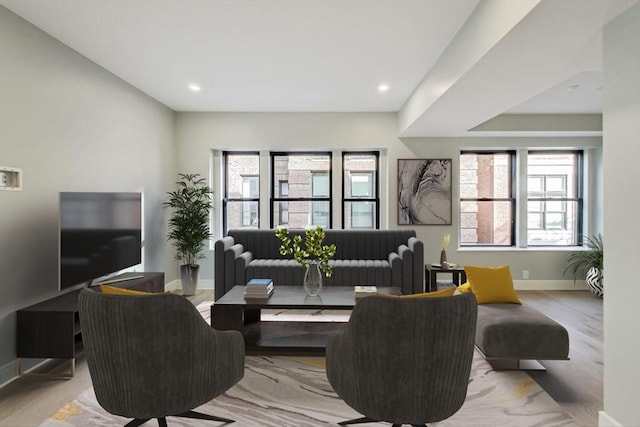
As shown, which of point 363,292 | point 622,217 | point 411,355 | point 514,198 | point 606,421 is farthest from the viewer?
point 514,198

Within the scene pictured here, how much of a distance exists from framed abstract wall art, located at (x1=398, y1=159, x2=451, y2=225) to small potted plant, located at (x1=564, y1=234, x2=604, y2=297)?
1.88 metres

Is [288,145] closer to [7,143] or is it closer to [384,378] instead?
[7,143]

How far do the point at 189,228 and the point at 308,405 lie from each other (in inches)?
135

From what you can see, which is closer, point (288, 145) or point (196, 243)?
point (196, 243)

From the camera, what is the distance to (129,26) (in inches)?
118

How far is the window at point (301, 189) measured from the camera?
615cm

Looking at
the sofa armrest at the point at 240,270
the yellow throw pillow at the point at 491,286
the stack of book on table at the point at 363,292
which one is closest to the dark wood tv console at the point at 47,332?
the sofa armrest at the point at 240,270

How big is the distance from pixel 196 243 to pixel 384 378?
A: 4.09 metres

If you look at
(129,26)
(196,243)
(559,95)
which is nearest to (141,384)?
(129,26)

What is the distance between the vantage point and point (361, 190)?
618 centimetres

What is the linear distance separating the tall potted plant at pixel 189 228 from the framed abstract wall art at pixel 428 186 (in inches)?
113

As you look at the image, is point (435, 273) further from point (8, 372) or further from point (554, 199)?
point (8, 372)

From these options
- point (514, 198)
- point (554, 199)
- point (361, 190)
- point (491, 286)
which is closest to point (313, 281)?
point (491, 286)

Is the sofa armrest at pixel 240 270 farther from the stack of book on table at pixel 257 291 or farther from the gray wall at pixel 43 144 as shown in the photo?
the gray wall at pixel 43 144
